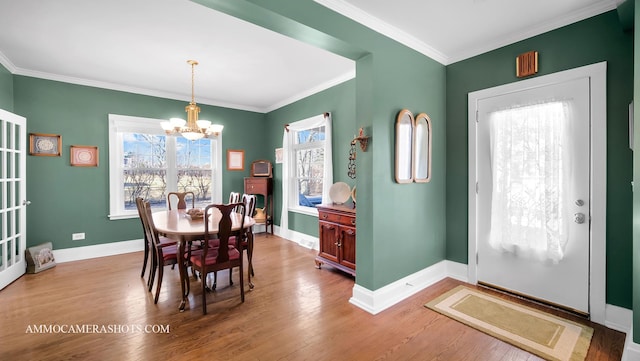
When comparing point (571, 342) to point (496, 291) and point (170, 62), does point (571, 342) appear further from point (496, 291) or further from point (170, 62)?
point (170, 62)

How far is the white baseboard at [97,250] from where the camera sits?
4165 millimetres

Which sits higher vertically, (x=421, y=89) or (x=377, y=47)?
(x=377, y=47)

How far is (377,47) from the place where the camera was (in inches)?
105

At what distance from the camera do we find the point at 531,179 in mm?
2797

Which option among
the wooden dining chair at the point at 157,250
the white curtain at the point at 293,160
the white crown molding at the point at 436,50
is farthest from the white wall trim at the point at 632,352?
the wooden dining chair at the point at 157,250

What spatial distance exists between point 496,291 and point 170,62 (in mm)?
4768

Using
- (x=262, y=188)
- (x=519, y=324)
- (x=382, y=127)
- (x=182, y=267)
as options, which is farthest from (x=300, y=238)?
(x=519, y=324)

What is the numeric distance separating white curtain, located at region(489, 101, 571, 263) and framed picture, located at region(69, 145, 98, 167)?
5.61m

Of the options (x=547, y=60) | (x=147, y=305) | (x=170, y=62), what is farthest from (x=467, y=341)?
(x=170, y=62)

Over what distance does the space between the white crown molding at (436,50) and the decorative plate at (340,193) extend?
74.4 inches

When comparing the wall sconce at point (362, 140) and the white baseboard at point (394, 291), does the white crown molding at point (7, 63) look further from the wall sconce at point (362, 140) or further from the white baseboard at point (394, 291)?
the white baseboard at point (394, 291)

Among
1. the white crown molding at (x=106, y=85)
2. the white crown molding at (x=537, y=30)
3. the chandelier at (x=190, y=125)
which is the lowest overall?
the chandelier at (x=190, y=125)

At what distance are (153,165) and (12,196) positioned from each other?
1.79 meters

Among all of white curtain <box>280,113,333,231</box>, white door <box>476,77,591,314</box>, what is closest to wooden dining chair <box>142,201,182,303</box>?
white curtain <box>280,113,333,231</box>
